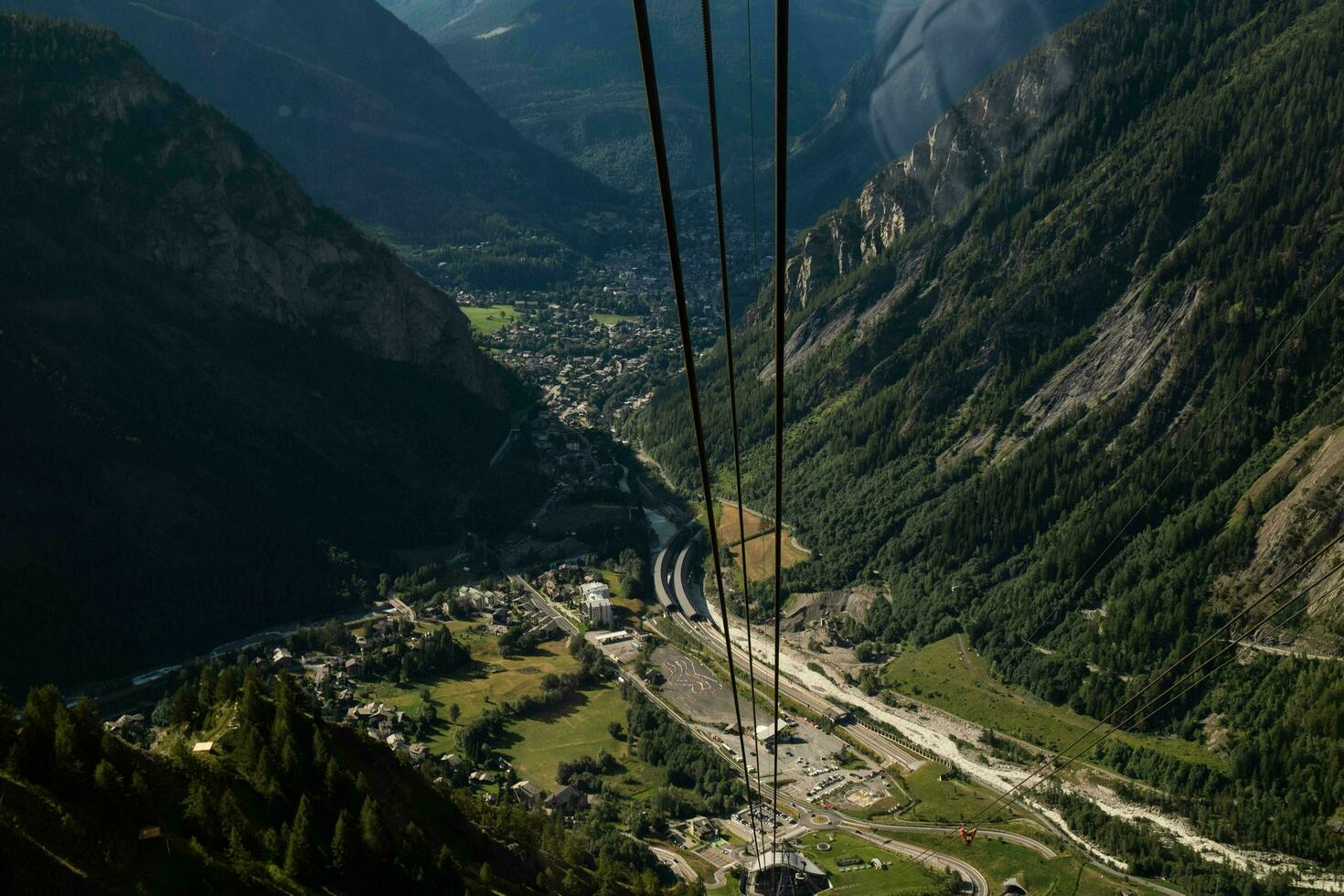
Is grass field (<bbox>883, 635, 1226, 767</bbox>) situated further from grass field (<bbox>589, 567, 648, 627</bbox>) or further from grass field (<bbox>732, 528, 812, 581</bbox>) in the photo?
grass field (<bbox>589, 567, 648, 627</bbox>)

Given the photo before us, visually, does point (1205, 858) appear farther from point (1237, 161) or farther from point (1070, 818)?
point (1237, 161)

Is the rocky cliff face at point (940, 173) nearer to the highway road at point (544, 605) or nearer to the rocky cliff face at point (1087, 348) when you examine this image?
the rocky cliff face at point (1087, 348)

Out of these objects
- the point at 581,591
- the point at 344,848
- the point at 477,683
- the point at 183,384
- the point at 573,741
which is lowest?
the point at 573,741

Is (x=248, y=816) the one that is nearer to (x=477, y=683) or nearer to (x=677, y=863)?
(x=677, y=863)

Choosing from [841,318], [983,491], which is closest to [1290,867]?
[983,491]

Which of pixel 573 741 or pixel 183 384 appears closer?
pixel 573 741

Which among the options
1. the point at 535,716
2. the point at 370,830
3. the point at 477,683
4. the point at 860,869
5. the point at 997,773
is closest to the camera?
the point at 370,830

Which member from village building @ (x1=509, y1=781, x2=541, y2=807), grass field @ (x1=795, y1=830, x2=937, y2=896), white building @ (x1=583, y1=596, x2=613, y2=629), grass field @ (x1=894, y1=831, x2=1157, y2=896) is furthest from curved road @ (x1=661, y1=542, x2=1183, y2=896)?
village building @ (x1=509, y1=781, x2=541, y2=807)

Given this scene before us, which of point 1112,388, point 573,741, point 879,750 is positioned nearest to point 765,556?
point 1112,388
